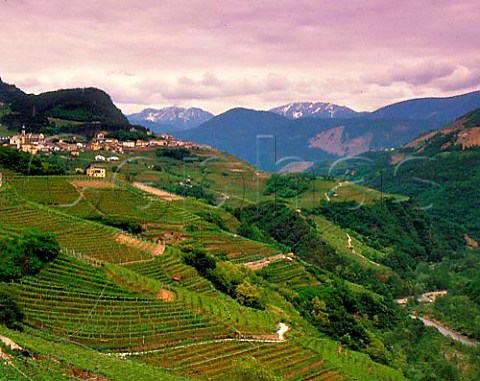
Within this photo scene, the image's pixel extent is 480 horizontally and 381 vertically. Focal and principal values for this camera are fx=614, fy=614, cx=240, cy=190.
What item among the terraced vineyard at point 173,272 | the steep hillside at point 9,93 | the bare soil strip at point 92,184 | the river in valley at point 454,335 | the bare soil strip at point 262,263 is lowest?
the river in valley at point 454,335

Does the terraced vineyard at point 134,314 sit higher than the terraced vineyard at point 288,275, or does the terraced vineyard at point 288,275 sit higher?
the terraced vineyard at point 134,314

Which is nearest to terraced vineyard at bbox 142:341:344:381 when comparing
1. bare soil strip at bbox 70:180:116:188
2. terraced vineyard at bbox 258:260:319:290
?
terraced vineyard at bbox 258:260:319:290

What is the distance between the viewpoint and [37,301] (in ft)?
89.7

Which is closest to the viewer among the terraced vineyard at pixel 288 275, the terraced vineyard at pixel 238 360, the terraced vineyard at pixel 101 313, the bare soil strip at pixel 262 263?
the terraced vineyard at pixel 238 360

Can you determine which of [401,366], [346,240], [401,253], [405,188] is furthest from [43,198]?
[405,188]

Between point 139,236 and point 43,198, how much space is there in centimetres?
886

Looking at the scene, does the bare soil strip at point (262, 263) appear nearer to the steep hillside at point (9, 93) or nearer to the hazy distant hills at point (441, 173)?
the hazy distant hills at point (441, 173)

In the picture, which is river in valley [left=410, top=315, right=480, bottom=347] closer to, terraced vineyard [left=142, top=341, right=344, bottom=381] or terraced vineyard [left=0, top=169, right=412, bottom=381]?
terraced vineyard [left=0, top=169, right=412, bottom=381]

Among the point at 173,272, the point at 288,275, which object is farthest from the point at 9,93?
the point at 173,272

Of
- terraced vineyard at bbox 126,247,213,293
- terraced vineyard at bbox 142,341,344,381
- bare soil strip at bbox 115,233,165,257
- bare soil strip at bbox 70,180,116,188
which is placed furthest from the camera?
bare soil strip at bbox 70,180,116,188

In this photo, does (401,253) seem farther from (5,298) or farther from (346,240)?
(5,298)

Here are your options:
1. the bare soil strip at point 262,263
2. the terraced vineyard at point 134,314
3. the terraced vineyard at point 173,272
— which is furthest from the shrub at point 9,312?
the bare soil strip at point 262,263

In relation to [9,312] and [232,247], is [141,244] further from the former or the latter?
[9,312]

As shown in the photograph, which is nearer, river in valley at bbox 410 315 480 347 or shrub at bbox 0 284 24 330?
shrub at bbox 0 284 24 330
